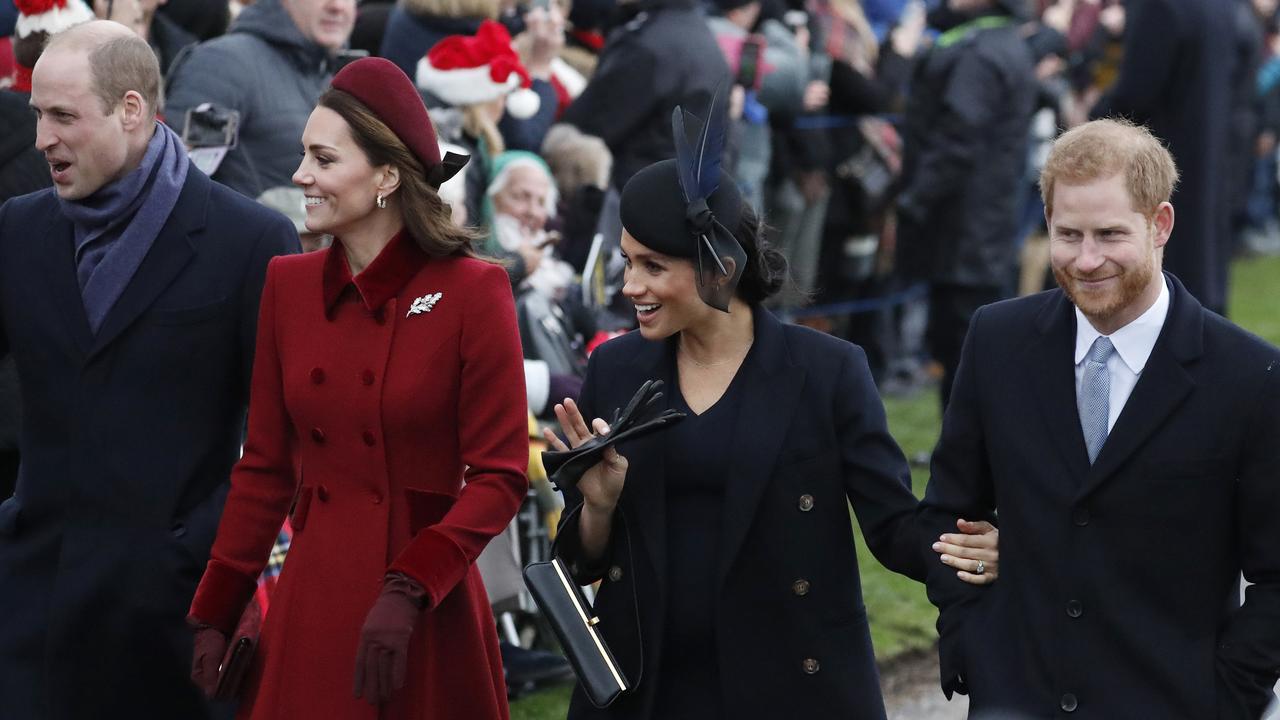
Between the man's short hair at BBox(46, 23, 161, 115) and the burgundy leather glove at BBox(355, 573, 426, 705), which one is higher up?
the man's short hair at BBox(46, 23, 161, 115)

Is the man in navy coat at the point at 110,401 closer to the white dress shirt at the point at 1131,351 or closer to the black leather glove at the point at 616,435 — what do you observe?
the black leather glove at the point at 616,435

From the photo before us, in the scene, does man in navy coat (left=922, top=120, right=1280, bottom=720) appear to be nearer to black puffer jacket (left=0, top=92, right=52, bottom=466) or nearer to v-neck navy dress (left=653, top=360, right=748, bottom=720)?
v-neck navy dress (left=653, top=360, right=748, bottom=720)

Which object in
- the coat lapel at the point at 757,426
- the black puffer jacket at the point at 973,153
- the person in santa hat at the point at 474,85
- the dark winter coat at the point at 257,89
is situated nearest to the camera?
the coat lapel at the point at 757,426

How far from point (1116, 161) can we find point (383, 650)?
1.85 m

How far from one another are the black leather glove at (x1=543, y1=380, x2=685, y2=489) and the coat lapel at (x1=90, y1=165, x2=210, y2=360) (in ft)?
3.89

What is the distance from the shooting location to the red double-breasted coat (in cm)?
437

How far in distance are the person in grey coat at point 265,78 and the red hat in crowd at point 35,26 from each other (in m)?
0.67

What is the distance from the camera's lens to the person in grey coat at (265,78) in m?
6.84

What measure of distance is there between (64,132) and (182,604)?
121cm

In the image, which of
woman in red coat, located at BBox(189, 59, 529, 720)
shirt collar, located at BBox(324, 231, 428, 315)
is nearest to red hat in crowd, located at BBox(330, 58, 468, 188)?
woman in red coat, located at BBox(189, 59, 529, 720)

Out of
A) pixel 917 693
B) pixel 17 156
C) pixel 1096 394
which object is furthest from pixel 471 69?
pixel 1096 394

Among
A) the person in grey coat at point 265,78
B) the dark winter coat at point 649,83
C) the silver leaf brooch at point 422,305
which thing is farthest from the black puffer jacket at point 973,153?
the silver leaf brooch at point 422,305

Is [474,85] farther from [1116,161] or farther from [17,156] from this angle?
[1116,161]

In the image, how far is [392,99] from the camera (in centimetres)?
446
